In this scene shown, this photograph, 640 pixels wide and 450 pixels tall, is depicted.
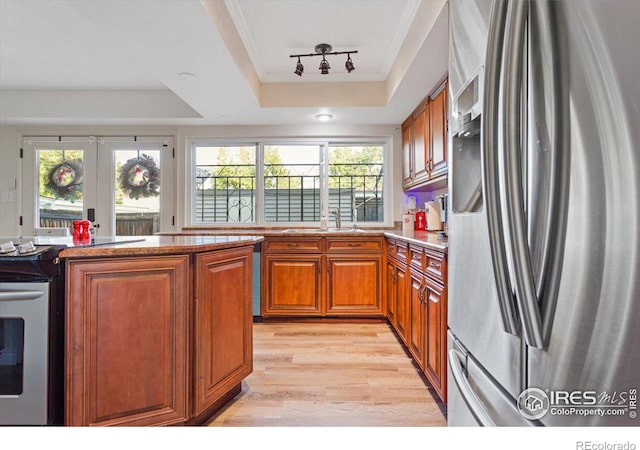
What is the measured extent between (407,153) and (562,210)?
3.37 metres

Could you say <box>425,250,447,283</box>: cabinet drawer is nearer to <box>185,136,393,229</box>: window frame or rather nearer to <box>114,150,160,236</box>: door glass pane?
<box>185,136,393,229</box>: window frame

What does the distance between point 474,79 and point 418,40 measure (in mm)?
1731

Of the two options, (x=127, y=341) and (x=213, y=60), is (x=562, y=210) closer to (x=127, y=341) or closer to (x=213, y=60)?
(x=127, y=341)

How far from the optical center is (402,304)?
106 inches

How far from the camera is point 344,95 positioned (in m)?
3.41

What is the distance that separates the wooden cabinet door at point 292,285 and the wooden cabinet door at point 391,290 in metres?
0.66

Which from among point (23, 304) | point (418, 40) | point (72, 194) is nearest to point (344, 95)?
point (418, 40)

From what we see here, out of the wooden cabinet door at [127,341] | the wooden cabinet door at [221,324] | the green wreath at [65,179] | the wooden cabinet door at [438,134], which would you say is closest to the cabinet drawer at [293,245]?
the wooden cabinet door at [438,134]

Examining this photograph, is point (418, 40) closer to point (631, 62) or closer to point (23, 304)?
point (631, 62)

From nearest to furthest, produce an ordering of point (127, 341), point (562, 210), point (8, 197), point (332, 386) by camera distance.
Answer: point (562, 210) < point (127, 341) < point (332, 386) < point (8, 197)

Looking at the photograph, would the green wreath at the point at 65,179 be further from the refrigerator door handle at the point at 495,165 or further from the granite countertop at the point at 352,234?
the refrigerator door handle at the point at 495,165

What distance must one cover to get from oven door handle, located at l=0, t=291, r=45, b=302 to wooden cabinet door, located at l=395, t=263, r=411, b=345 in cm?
209

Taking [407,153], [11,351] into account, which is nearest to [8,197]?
[11,351]

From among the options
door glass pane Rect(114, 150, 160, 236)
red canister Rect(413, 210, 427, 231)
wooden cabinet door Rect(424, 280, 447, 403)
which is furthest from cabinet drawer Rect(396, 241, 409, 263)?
door glass pane Rect(114, 150, 160, 236)
